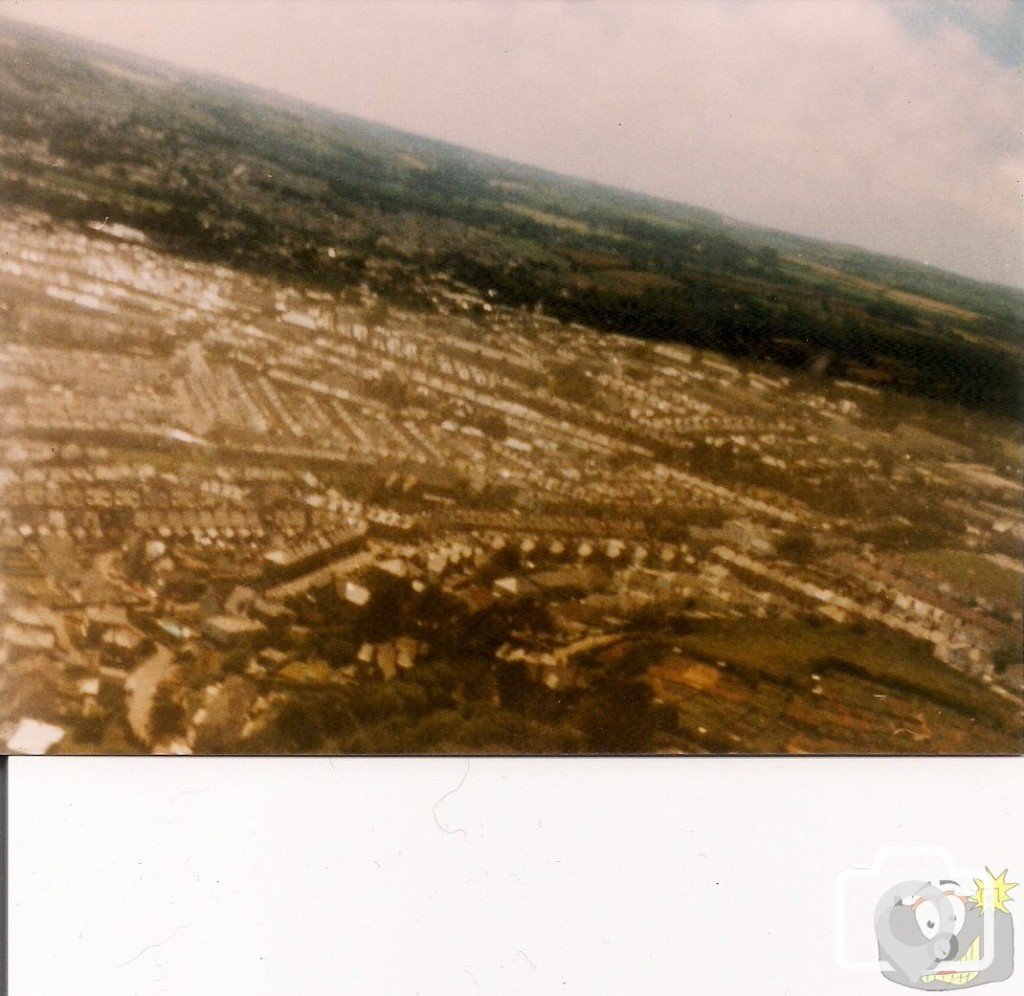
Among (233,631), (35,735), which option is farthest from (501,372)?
(35,735)

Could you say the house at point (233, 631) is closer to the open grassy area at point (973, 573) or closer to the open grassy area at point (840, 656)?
the open grassy area at point (840, 656)

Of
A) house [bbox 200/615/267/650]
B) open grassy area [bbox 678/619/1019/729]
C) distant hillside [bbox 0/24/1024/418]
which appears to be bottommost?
house [bbox 200/615/267/650]

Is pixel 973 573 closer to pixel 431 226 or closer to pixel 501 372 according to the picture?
pixel 501 372
